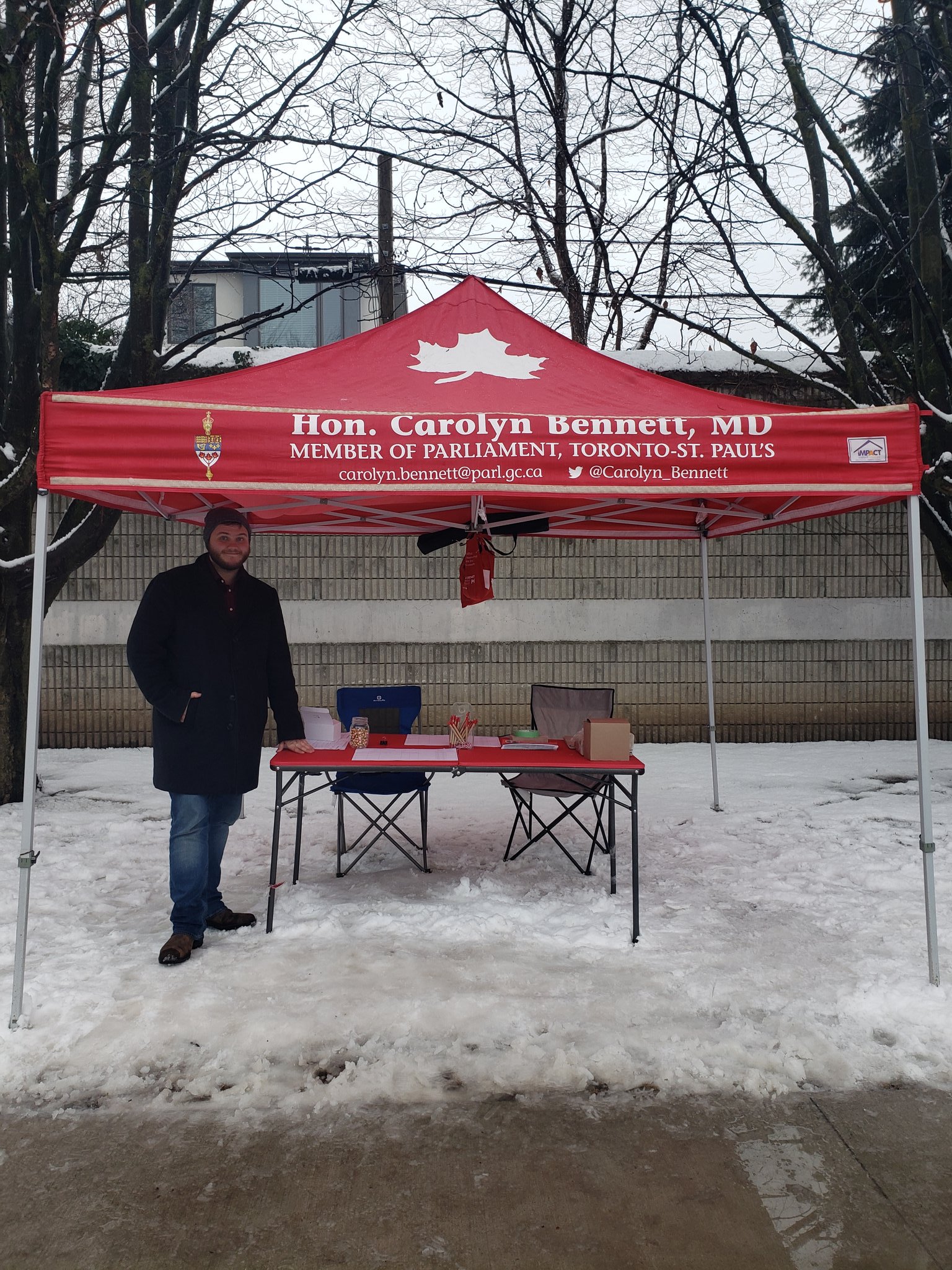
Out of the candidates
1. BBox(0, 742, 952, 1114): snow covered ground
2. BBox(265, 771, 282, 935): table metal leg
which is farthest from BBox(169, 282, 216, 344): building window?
BBox(265, 771, 282, 935): table metal leg

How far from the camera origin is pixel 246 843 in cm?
635

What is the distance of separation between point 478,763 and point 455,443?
1.71 m

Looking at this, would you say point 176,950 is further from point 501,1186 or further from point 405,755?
point 501,1186

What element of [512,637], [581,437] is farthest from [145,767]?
[581,437]

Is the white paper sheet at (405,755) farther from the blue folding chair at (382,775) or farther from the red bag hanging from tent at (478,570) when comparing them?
the red bag hanging from tent at (478,570)

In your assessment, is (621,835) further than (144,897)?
Yes

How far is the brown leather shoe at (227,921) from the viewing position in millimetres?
4617

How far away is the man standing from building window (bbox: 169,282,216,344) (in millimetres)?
12720

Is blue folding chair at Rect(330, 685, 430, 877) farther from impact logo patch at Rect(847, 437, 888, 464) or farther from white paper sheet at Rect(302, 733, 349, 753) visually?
impact logo patch at Rect(847, 437, 888, 464)

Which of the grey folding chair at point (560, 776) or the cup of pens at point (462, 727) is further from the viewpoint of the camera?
the grey folding chair at point (560, 776)

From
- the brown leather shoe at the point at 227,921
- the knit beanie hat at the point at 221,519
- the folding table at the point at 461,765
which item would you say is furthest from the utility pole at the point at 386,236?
the brown leather shoe at the point at 227,921

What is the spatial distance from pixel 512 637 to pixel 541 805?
10.0 feet

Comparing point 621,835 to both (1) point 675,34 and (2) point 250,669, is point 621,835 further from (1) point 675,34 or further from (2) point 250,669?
(1) point 675,34

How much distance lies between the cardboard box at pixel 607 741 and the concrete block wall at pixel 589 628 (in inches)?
210
